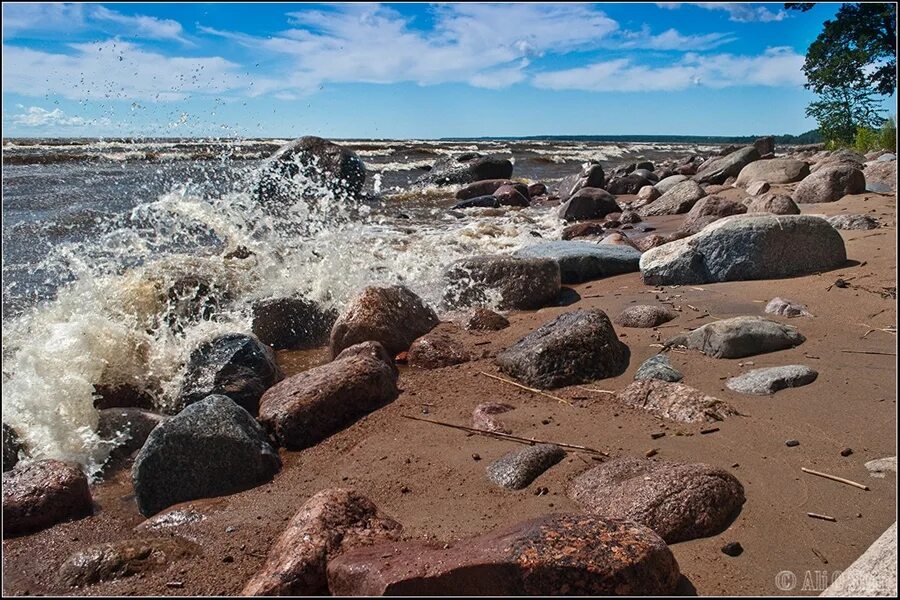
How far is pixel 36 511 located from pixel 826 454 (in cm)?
306

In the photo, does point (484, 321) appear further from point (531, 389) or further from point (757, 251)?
point (757, 251)

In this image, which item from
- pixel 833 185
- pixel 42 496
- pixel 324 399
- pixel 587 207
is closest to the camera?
pixel 42 496

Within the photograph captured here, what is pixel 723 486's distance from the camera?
7.00 feet

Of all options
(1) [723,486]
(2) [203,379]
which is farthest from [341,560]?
(2) [203,379]

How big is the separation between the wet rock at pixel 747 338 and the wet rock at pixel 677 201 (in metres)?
7.09

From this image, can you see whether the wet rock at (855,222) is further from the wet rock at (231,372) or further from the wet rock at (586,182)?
the wet rock at (586,182)

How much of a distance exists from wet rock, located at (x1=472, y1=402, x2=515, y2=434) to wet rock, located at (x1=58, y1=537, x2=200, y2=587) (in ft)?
4.15

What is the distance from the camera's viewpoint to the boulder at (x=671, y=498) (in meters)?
2.04

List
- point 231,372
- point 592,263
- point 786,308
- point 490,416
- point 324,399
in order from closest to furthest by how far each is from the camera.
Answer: point 490,416 → point 324,399 → point 786,308 → point 231,372 → point 592,263

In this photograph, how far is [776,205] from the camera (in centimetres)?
691

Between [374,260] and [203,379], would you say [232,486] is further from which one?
[374,260]

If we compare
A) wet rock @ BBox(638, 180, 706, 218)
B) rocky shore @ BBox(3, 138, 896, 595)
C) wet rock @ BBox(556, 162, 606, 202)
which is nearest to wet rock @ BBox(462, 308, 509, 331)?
rocky shore @ BBox(3, 138, 896, 595)

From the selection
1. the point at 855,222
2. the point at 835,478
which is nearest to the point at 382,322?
the point at 835,478

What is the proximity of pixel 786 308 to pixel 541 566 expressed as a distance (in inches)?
100
